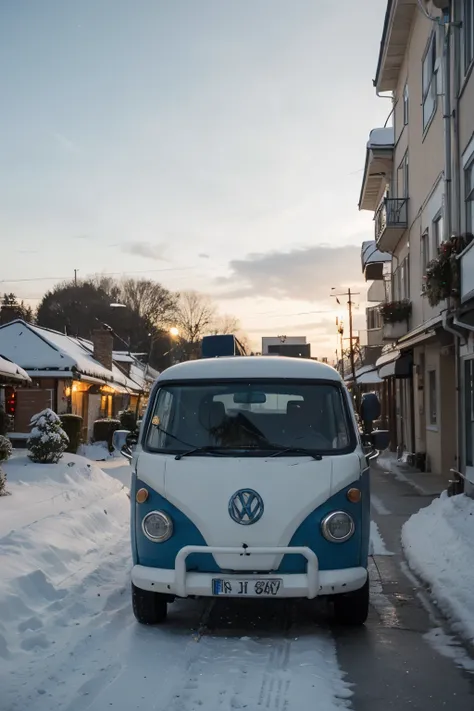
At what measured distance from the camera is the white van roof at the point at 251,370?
684 cm

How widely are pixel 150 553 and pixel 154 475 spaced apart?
61 cm

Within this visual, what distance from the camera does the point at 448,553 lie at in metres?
8.75

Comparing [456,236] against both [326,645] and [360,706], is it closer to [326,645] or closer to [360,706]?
[326,645]

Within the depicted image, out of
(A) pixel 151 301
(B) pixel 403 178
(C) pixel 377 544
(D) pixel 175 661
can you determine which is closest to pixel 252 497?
(D) pixel 175 661

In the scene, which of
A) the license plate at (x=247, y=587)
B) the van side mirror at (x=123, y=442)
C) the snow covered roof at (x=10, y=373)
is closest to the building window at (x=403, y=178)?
the snow covered roof at (x=10, y=373)

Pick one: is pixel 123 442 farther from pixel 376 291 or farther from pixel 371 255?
pixel 376 291

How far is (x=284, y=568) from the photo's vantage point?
5.94 meters

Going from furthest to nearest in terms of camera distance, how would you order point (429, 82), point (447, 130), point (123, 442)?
point (429, 82)
point (447, 130)
point (123, 442)

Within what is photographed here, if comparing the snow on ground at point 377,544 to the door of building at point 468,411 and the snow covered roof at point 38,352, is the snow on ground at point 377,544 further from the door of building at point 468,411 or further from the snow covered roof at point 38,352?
the snow covered roof at point 38,352

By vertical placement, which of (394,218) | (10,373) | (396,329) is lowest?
(10,373)

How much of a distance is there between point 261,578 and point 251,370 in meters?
1.83

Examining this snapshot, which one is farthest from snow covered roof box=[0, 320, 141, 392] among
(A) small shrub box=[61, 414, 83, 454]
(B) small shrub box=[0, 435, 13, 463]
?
(B) small shrub box=[0, 435, 13, 463]

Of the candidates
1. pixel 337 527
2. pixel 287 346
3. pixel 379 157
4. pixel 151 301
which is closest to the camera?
pixel 337 527

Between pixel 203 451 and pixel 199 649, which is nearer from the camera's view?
pixel 199 649
